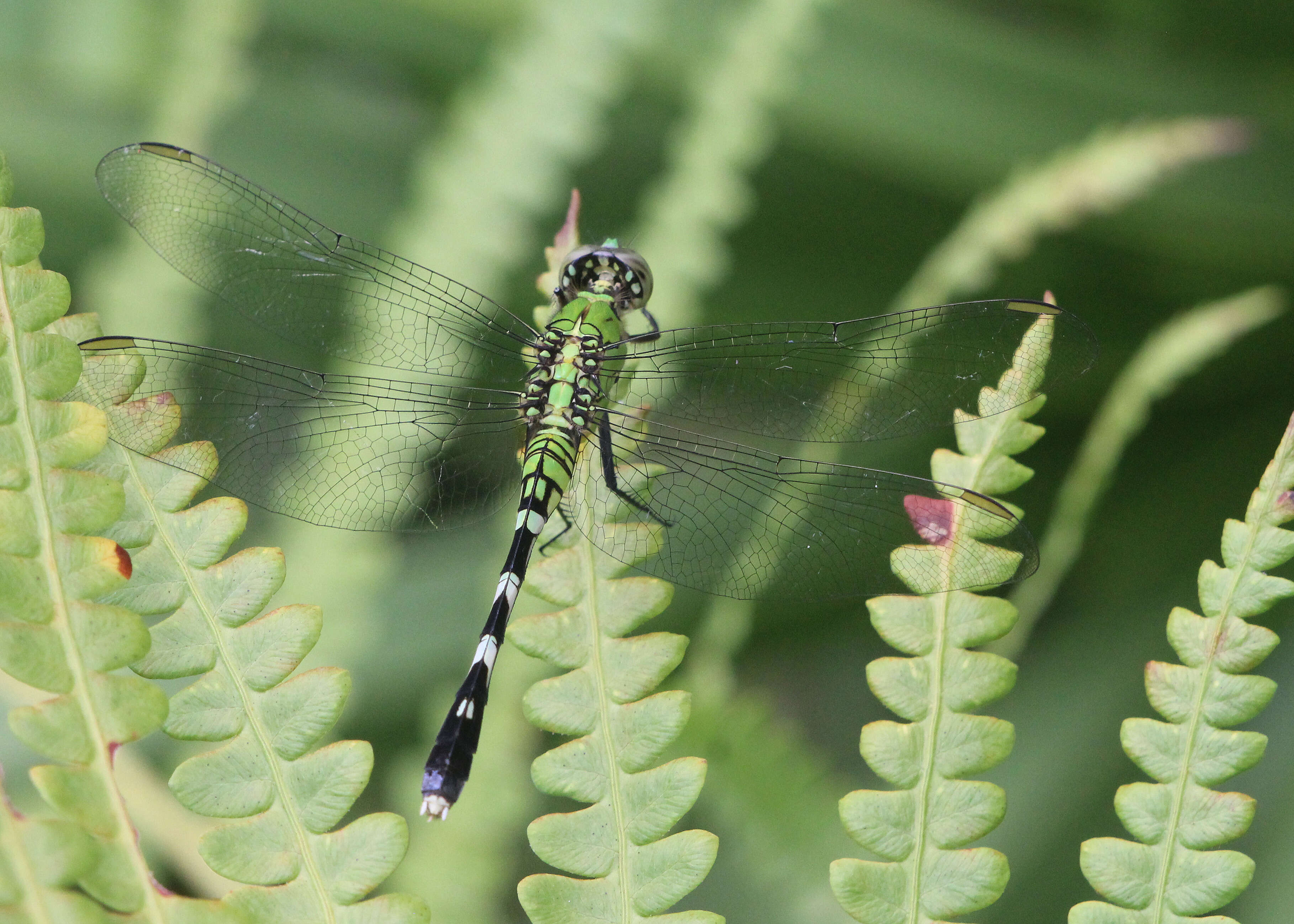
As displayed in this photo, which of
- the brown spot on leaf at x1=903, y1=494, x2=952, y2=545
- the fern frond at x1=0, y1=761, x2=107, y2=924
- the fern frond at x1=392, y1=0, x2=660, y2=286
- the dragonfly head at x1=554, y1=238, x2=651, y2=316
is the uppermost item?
the fern frond at x1=392, y1=0, x2=660, y2=286

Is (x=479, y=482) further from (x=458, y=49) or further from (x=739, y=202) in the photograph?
(x=458, y=49)

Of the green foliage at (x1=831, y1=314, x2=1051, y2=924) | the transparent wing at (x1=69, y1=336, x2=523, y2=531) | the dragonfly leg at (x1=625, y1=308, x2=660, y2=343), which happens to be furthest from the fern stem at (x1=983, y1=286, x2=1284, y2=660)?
the transparent wing at (x1=69, y1=336, x2=523, y2=531)

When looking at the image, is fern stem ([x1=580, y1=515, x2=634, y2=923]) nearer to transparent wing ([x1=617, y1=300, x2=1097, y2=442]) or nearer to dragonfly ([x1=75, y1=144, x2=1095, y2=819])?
dragonfly ([x1=75, y1=144, x2=1095, y2=819])

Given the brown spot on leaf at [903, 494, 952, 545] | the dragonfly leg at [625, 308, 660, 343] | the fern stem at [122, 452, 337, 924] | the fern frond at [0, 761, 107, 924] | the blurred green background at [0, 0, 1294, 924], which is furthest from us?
the blurred green background at [0, 0, 1294, 924]

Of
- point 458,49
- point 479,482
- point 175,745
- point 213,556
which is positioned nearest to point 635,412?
point 479,482

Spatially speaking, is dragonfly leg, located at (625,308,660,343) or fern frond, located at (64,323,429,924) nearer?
fern frond, located at (64,323,429,924)
